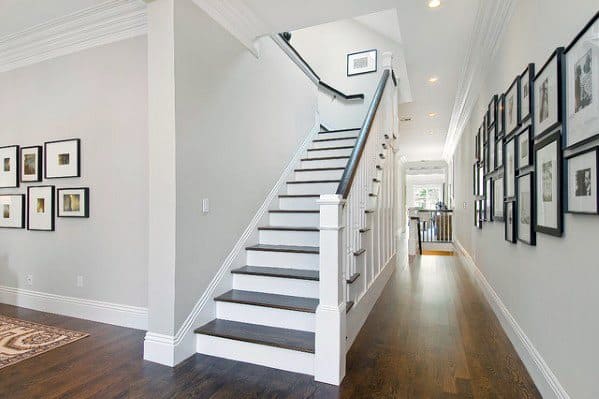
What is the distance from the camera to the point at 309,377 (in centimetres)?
212

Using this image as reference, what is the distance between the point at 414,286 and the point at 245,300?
9.07ft

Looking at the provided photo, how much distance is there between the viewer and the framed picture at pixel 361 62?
6.80 meters

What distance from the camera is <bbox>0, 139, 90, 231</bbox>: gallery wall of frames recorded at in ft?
10.4

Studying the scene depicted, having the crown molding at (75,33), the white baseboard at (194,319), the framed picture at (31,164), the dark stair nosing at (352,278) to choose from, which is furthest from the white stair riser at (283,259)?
the framed picture at (31,164)

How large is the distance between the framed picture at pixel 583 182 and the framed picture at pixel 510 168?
1.06 metres

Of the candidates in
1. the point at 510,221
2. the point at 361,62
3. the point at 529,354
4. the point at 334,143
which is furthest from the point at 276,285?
the point at 361,62

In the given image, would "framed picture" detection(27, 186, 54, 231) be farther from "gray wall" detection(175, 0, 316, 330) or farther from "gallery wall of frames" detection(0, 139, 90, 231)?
"gray wall" detection(175, 0, 316, 330)

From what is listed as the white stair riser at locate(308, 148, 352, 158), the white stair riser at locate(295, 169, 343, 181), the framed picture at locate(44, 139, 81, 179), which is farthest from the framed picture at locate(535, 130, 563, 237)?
the framed picture at locate(44, 139, 81, 179)

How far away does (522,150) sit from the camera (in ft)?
7.73

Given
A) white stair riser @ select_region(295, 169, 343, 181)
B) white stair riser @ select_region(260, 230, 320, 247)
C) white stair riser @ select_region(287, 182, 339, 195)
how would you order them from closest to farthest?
white stair riser @ select_region(260, 230, 320, 247)
white stair riser @ select_region(287, 182, 339, 195)
white stair riser @ select_region(295, 169, 343, 181)

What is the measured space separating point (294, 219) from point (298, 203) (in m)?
0.32

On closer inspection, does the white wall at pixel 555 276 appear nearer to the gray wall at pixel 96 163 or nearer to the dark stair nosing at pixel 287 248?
the dark stair nosing at pixel 287 248

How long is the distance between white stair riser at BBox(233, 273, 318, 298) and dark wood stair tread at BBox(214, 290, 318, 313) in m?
0.04

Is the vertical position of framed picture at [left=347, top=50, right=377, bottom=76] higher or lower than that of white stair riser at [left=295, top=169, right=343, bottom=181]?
higher
